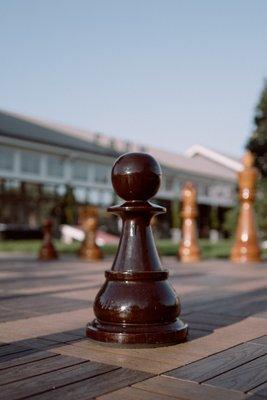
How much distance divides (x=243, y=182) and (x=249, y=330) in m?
5.89

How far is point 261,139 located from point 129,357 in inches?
941

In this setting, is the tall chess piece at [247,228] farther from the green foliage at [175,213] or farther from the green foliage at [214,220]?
the green foliage at [214,220]

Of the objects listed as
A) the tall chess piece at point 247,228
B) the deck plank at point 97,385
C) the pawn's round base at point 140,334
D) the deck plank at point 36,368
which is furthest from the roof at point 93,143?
the deck plank at point 97,385

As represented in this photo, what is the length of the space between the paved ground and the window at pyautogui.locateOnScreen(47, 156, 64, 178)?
22.5 m

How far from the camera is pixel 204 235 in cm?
3647

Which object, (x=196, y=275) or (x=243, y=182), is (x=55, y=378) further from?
(x=243, y=182)

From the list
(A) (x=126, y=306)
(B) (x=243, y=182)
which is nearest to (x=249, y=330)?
(A) (x=126, y=306)

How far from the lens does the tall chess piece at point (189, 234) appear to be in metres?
9.05

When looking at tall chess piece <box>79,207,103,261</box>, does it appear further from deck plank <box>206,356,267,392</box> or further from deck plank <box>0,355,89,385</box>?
deck plank <box>206,356,267,392</box>

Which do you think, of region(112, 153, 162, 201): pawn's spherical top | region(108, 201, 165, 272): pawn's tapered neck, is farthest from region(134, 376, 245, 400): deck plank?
region(112, 153, 162, 201): pawn's spherical top

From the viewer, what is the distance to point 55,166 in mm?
26438

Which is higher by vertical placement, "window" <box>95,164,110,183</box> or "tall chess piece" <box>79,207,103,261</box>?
"window" <box>95,164,110,183</box>

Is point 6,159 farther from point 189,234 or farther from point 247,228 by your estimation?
point 247,228

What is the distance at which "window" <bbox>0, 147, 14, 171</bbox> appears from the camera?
23.8 metres
